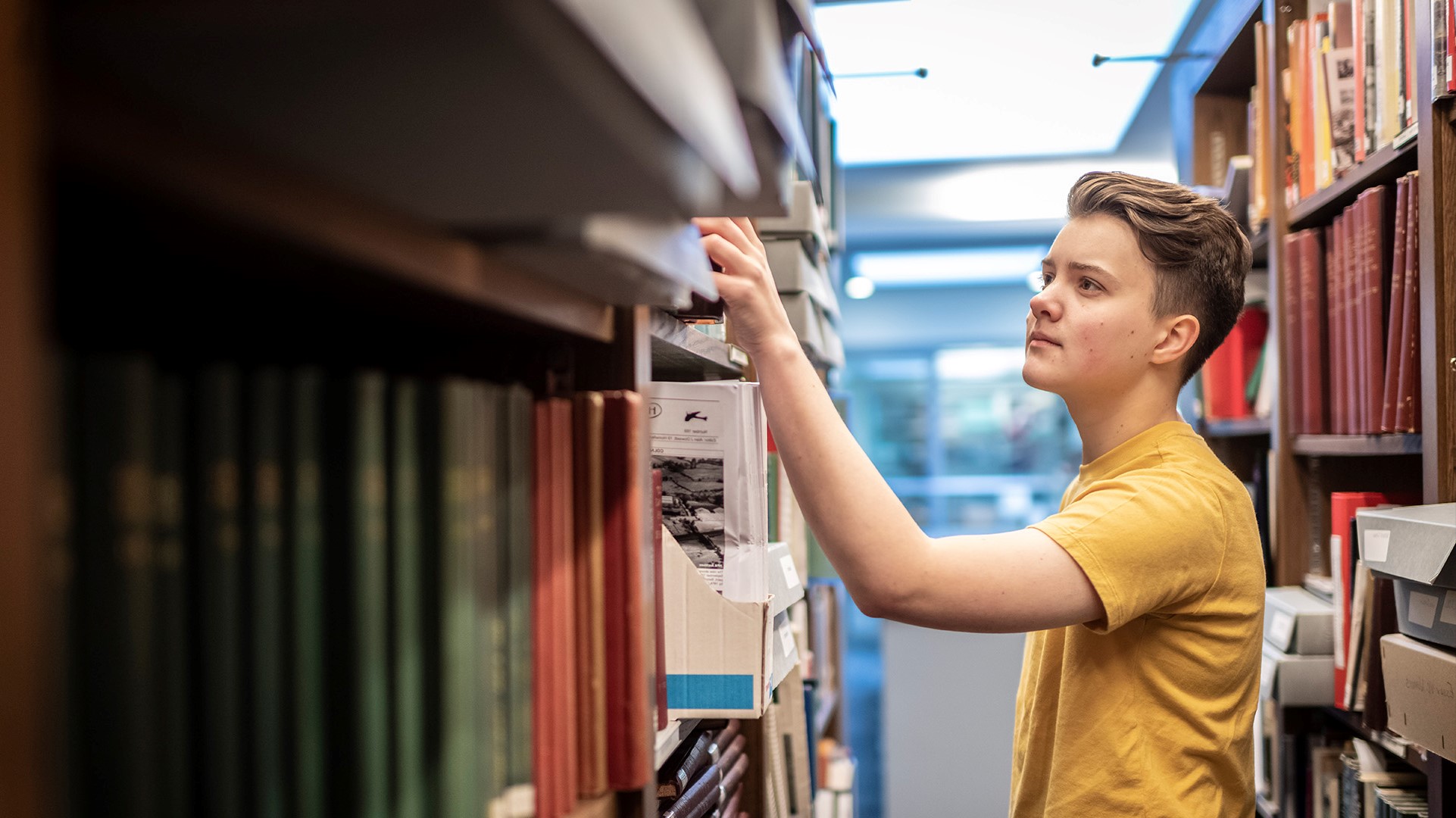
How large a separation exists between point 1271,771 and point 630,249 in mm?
2191

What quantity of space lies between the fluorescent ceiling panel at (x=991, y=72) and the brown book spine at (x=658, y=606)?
215cm

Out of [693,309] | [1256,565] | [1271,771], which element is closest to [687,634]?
[693,309]

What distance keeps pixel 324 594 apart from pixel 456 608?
0.08 metres

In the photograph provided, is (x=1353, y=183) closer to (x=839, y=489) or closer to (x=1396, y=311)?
(x=1396, y=311)

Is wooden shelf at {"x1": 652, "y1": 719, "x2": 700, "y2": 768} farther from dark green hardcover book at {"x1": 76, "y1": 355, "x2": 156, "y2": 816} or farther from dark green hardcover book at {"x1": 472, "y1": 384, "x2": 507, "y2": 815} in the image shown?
dark green hardcover book at {"x1": 76, "y1": 355, "x2": 156, "y2": 816}

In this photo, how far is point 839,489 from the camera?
0.94m

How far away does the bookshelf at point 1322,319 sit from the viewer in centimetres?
128

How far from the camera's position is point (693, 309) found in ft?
3.35

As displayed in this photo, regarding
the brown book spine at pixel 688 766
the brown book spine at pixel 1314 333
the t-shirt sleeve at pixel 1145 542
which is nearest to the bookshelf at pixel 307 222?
the brown book spine at pixel 688 766

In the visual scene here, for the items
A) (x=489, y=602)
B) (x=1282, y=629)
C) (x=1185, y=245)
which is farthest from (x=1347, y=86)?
(x=489, y=602)

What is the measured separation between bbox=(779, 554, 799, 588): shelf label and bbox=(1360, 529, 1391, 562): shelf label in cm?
78

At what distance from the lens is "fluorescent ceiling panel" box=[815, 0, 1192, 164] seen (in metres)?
3.39

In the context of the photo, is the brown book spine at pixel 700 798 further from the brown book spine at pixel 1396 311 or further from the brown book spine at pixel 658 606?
the brown book spine at pixel 1396 311

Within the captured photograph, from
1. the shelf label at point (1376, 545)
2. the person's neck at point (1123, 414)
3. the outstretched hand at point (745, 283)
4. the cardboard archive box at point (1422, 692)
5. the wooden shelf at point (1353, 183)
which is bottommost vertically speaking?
the cardboard archive box at point (1422, 692)
